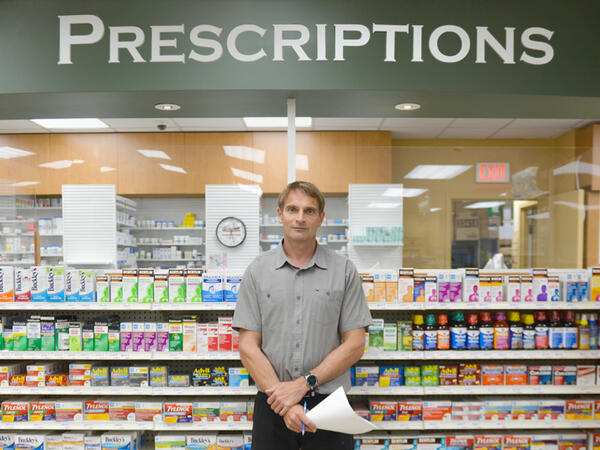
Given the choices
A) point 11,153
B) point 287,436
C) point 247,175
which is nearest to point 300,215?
point 287,436

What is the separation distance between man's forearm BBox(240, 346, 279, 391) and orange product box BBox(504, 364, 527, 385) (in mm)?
2043

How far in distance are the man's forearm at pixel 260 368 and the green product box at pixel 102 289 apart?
61.4 inches

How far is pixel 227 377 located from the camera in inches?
125

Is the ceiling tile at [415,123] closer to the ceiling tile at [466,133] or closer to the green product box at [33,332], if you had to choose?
the ceiling tile at [466,133]

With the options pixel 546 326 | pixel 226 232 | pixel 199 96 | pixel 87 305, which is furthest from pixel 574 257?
pixel 87 305

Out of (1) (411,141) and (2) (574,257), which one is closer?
(2) (574,257)

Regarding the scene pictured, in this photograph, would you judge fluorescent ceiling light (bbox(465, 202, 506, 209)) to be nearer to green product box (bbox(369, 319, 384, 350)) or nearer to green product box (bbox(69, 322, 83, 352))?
green product box (bbox(369, 319, 384, 350))

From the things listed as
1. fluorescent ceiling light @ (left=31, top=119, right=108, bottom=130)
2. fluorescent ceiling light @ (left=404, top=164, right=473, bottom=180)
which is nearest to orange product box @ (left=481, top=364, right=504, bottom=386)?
fluorescent ceiling light @ (left=404, top=164, right=473, bottom=180)

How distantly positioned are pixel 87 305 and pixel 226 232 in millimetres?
1141

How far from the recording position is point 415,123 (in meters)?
7.10

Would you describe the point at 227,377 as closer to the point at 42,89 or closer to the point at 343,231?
the point at 343,231

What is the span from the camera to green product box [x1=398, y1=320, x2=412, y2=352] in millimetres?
3150

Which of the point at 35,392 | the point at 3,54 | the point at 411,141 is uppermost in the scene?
the point at 411,141

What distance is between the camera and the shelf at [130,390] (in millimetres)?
3123
